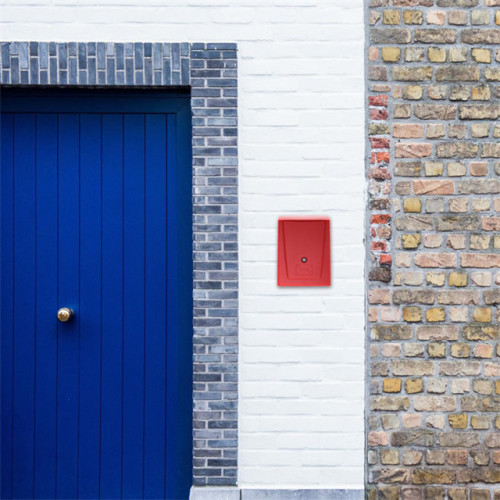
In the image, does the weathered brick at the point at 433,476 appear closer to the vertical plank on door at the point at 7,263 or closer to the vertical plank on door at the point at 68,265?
the vertical plank on door at the point at 68,265

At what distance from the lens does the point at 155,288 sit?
293cm

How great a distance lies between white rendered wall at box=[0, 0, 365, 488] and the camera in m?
2.78

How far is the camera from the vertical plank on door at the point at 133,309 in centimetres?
292

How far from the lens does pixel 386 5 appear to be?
275cm

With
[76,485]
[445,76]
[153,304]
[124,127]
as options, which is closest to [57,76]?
[124,127]

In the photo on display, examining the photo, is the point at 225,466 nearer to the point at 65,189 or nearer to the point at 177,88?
the point at 65,189

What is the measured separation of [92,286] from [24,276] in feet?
1.26

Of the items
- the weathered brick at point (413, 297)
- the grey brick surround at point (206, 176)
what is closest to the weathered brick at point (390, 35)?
the grey brick surround at point (206, 176)

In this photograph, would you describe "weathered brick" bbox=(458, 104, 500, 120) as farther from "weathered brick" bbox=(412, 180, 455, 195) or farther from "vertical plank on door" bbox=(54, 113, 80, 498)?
"vertical plank on door" bbox=(54, 113, 80, 498)

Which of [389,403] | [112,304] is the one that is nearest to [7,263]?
[112,304]

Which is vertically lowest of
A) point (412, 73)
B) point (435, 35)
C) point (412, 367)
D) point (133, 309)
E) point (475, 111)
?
point (412, 367)

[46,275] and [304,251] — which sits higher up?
[304,251]

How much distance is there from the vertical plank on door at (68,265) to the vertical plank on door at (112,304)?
0.16 m

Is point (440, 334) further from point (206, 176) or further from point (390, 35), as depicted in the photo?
point (390, 35)
